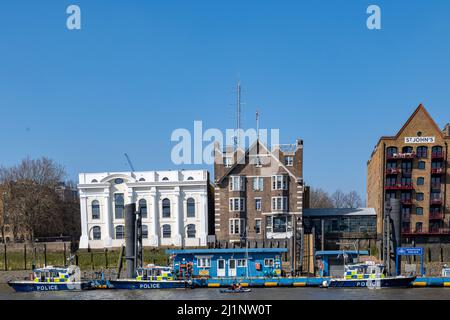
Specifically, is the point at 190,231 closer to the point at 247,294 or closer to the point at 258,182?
the point at 258,182

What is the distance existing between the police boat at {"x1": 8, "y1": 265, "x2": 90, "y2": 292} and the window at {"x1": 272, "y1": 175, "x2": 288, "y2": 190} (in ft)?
110

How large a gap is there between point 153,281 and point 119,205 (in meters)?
29.7

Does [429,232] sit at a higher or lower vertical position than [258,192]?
lower

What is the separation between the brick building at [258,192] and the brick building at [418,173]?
46.2 ft

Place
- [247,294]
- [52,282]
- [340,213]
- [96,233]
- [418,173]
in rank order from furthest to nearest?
1. [96,233]
2. [340,213]
3. [418,173]
4. [52,282]
5. [247,294]

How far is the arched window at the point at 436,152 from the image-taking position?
76.2 m

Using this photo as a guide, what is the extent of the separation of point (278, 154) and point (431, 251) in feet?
88.2

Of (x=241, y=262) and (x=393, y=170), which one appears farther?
(x=393, y=170)

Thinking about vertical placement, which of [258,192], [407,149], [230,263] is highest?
[407,149]

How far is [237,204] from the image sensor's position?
3034 inches

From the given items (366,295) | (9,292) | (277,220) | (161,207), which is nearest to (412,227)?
(277,220)

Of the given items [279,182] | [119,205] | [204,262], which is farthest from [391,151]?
[119,205]

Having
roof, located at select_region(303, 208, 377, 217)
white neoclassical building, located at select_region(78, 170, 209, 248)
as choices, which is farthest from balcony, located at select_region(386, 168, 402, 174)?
white neoclassical building, located at select_region(78, 170, 209, 248)

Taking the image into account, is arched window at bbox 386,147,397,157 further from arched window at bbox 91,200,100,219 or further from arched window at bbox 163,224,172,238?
arched window at bbox 91,200,100,219
